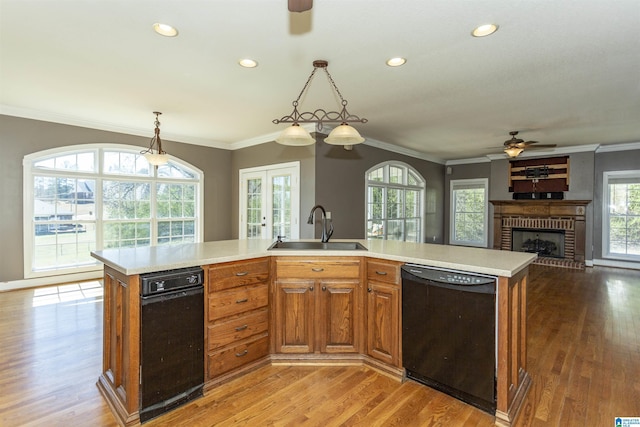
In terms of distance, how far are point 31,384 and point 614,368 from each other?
4458 mm

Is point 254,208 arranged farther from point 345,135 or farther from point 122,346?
point 122,346

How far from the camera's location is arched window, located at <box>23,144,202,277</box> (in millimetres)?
4703

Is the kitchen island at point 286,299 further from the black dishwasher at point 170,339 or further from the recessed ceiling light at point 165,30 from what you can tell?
the recessed ceiling light at point 165,30

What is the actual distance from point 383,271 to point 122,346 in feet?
6.02

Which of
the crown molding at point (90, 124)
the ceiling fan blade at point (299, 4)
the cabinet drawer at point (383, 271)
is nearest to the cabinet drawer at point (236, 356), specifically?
the cabinet drawer at point (383, 271)

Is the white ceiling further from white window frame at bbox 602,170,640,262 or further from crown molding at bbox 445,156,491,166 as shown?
crown molding at bbox 445,156,491,166

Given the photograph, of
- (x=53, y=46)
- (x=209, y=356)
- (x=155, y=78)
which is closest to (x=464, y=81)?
(x=155, y=78)

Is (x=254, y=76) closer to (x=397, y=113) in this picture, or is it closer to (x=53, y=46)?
(x=53, y=46)

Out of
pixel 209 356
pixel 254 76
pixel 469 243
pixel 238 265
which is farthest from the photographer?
pixel 469 243

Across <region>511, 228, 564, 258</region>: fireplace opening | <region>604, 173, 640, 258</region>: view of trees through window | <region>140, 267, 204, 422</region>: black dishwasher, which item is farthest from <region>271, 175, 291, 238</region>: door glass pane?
<region>604, 173, 640, 258</region>: view of trees through window

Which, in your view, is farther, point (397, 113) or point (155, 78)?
point (397, 113)

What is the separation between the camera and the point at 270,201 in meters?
5.80

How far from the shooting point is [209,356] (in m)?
2.20

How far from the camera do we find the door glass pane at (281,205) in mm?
5449
